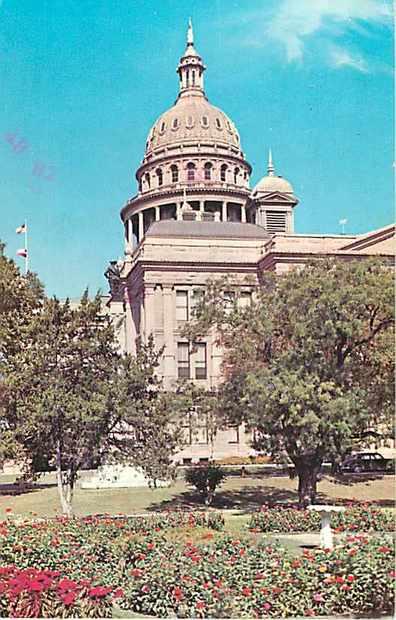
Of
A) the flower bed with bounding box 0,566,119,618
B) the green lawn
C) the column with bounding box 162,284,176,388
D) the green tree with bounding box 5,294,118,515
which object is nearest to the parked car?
the green lawn

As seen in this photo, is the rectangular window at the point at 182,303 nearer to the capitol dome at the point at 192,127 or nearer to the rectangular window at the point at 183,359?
the rectangular window at the point at 183,359

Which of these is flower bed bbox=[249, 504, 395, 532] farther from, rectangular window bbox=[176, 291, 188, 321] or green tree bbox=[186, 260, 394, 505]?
rectangular window bbox=[176, 291, 188, 321]

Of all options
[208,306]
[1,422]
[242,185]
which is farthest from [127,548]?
[242,185]

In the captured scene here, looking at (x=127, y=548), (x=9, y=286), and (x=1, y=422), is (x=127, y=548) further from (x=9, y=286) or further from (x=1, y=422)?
(x=9, y=286)

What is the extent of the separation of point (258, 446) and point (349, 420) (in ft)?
A: 10.7

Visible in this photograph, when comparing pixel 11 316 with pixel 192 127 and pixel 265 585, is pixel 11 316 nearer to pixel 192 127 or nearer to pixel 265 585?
pixel 265 585

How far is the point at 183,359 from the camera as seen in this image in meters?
53.1

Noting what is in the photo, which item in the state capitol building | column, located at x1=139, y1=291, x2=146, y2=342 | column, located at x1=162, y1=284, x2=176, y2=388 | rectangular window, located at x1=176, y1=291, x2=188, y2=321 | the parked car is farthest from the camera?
rectangular window, located at x1=176, y1=291, x2=188, y2=321

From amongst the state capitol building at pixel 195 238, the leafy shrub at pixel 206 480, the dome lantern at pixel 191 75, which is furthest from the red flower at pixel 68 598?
the dome lantern at pixel 191 75

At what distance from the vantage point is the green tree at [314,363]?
75.0 feet

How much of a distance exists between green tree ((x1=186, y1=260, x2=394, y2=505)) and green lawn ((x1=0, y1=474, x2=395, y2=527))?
305cm

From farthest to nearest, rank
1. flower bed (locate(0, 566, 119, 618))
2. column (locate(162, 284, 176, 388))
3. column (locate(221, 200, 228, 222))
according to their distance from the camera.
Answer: column (locate(221, 200, 228, 222)) → column (locate(162, 284, 176, 388)) → flower bed (locate(0, 566, 119, 618))

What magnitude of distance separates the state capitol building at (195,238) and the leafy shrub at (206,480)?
68.5 inches

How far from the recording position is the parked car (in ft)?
123
